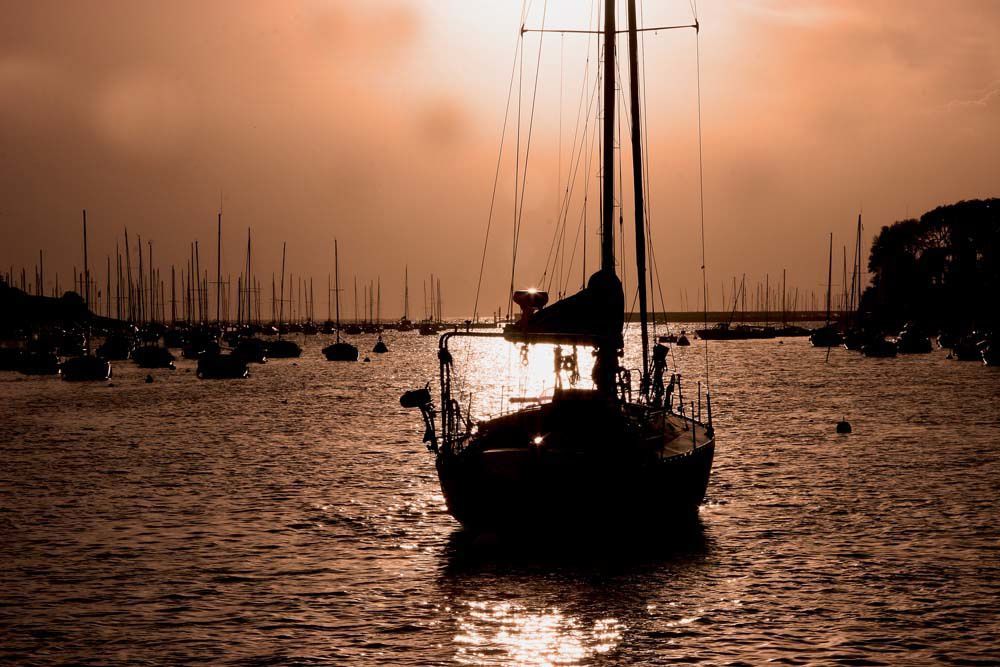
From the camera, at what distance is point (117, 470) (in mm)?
37719

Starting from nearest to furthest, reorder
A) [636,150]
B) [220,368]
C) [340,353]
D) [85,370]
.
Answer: [636,150], [85,370], [220,368], [340,353]

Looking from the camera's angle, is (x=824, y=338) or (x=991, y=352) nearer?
(x=991, y=352)

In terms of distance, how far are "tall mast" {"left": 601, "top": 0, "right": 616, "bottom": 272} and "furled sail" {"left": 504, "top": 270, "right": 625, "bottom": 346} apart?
5.86 ft

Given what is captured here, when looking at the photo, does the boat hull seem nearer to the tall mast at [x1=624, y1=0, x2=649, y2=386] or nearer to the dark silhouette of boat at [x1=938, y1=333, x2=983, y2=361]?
the tall mast at [x1=624, y1=0, x2=649, y2=386]

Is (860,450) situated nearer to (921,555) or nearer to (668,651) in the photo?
(921,555)

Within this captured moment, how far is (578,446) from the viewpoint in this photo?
21875mm

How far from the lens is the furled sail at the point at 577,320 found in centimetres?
2345

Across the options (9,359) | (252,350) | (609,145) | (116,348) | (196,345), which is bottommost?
(9,359)

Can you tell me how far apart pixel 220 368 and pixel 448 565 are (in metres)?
79.1

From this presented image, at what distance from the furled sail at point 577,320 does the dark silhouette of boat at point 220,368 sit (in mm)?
77464

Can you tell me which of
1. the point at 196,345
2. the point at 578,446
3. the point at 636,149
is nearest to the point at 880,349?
the point at 196,345

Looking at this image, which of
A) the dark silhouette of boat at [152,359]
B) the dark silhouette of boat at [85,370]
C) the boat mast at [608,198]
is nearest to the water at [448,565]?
the boat mast at [608,198]

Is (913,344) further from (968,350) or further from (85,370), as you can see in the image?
(85,370)

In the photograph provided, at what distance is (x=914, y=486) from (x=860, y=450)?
1009 centimetres
